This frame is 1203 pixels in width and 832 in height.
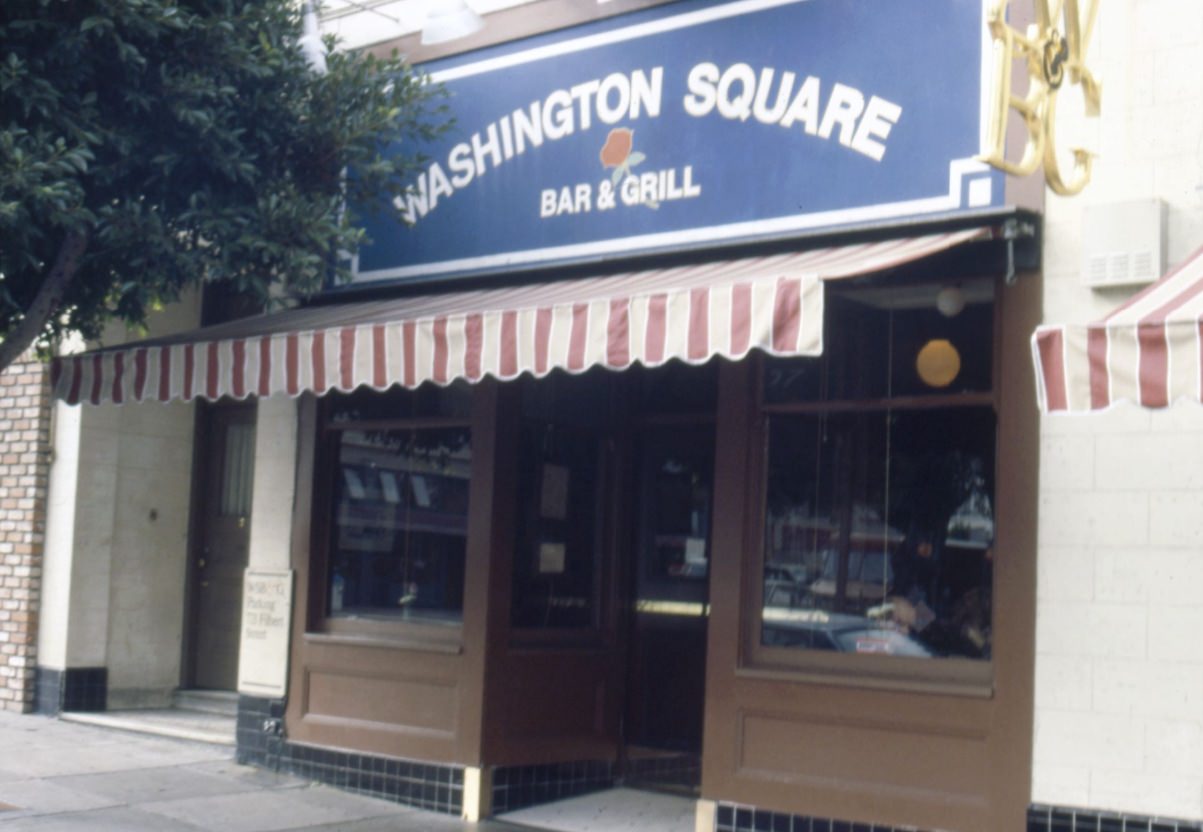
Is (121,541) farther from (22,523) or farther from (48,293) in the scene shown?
(48,293)

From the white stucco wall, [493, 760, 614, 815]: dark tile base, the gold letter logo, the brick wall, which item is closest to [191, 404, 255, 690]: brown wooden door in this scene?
the white stucco wall

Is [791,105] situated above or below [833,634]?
above

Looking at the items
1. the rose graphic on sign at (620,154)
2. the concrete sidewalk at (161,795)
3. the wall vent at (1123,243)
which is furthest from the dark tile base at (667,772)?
the wall vent at (1123,243)

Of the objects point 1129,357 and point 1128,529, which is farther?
A: point 1128,529

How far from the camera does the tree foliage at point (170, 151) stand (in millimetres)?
6547

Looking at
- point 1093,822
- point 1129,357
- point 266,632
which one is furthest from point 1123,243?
point 266,632

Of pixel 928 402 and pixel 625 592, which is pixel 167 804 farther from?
pixel 928 402

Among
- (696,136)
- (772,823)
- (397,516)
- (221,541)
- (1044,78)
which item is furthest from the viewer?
(221,541)

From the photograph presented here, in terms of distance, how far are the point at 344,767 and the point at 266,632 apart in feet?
3.40

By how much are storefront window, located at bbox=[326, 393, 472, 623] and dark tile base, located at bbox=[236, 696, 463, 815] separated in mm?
806

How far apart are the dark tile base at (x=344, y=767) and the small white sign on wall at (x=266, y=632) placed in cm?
11

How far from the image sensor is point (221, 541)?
11312 mm

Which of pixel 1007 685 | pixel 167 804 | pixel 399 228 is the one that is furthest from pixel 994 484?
pixel 167 804

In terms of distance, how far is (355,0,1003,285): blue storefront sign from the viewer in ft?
21.7
